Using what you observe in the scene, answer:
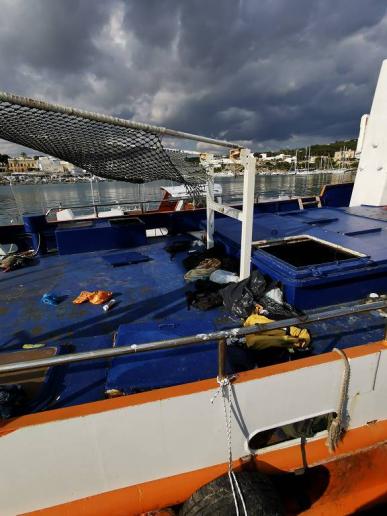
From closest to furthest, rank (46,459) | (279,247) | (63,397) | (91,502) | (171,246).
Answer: (46,459), (91,502), (63,397), (279,247), (171,246)

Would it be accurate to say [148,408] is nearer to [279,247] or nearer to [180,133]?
[180,133]

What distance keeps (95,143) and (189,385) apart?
11.8 ft

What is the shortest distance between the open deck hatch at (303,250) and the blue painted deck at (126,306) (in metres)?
0.32

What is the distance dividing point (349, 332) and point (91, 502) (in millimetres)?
3248

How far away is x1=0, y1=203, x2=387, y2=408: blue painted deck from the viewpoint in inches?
126

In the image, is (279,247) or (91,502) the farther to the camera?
(279,247)

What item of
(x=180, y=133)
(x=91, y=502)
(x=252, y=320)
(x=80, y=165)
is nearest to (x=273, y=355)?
(x=252, y=320)

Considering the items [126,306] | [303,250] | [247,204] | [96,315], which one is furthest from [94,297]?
[303,250]

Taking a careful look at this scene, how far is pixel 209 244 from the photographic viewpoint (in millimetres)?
6887

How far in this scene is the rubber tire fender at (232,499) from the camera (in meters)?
2.04

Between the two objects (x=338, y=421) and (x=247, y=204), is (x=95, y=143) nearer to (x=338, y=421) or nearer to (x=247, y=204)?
(x=247, y=204)

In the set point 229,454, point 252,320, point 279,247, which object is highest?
point 279,247

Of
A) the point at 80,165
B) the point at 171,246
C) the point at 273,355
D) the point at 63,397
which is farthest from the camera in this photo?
the point at 171,246

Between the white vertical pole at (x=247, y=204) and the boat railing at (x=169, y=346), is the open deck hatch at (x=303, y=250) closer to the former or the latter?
the white vertical pole at (x=247, y=204)
